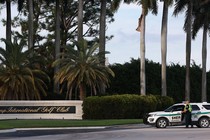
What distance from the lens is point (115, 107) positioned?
47.0 meters

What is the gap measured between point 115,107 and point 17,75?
1000 centimetres

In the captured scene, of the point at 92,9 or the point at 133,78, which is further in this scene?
the point at 92,9

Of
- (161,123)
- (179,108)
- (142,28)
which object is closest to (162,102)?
(142,28)

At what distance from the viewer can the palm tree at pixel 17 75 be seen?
48.6m

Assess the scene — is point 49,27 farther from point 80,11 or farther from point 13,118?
point 13,118

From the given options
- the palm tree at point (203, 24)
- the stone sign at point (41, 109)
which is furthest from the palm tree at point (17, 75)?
the palm tree at point (203, 24)

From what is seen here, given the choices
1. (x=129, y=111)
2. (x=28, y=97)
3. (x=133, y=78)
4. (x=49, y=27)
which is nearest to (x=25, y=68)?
(x=28, y=97)

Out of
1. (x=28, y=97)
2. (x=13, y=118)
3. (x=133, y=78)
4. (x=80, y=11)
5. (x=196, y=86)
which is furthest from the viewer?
(x=196, y=86)

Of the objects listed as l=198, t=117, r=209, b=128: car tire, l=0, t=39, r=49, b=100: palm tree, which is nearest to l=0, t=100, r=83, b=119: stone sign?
l=0, t=39, r=49, b=100: palm tree

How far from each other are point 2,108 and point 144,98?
13489 mm

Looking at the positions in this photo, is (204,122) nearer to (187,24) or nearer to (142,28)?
(142,28)

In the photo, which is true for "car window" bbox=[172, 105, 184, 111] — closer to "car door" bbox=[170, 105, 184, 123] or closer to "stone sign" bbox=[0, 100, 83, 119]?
"car door" bbox=[170, 105, 184, 123]

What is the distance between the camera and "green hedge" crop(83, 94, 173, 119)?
46.5 m

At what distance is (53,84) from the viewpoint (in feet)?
190
